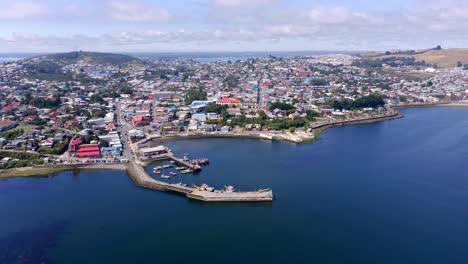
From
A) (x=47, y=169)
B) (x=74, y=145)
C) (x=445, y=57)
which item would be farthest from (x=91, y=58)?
(x=445, y=57)

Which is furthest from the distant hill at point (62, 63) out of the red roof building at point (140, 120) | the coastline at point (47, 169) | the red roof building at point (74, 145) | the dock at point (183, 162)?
the dock at point (183, 162)

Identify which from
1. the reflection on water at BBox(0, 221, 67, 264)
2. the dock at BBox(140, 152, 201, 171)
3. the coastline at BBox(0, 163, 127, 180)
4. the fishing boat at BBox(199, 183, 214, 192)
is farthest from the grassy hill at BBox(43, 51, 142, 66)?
the reflection on water at BBox(0, 221, 67, 264)

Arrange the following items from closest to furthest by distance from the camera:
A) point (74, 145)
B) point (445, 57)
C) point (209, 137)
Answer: point (74, 145) < point (209, 137) < point (445, 57)

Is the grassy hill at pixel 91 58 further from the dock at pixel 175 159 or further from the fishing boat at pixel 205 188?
the fishing boat at pixel 205 188

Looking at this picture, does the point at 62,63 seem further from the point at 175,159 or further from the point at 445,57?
the point at 445,57

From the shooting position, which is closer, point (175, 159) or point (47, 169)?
point (47, 169)

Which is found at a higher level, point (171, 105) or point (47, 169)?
point (171, 105)
